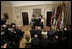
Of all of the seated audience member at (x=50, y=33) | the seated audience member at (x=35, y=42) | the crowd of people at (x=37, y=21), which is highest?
the crowd of people at (x=37, y=21)

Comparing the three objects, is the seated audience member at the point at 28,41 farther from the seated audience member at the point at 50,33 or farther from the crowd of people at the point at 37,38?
the seated audience member at the point at 50,33

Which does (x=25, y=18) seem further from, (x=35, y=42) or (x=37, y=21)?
(x=35, y=42)

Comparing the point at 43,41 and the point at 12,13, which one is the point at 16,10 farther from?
the point at 43,41

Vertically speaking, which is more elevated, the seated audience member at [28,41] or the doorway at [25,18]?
the doorway at [25,18]

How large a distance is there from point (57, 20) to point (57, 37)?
28 cm

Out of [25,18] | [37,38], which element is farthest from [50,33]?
[25,18]

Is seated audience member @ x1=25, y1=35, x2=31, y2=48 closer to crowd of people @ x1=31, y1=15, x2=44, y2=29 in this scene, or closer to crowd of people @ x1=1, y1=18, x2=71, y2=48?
crowd of people @ x1=1, y1=18, x2=71, y2=48

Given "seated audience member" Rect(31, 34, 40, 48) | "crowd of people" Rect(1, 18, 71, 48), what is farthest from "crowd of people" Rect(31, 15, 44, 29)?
"seated audience member" Rect(31, 34, 40, 48)

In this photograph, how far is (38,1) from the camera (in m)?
1.07

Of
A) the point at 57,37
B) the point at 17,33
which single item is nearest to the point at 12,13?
the point at 17,33

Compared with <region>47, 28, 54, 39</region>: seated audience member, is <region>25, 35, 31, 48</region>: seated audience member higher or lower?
lower

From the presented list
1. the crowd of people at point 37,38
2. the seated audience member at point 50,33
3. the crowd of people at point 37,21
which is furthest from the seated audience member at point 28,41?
the seated audience member at point 50,33

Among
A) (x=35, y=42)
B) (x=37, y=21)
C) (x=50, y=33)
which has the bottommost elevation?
(x=35, y=42)

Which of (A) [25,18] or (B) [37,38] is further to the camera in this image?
(A) [25,18]
